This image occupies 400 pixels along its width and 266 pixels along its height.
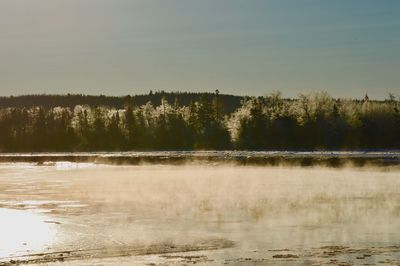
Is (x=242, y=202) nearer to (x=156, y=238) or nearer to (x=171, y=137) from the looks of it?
(x=156, y=238)

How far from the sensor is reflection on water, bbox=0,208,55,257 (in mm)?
26688

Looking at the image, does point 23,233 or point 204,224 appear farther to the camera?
point 204,224

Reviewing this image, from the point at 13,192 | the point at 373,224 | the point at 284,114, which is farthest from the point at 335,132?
the point at 373,224

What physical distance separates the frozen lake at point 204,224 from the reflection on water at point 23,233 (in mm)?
46

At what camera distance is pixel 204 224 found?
31969 mm

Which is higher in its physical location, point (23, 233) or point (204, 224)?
point (204, 224)

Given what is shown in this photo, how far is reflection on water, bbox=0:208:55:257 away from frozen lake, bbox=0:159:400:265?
46mm

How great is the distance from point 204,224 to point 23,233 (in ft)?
25.9

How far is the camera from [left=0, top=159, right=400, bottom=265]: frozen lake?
24422 mm

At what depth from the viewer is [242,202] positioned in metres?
40.8

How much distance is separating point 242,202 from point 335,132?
408 ft

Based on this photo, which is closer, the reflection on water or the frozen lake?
the frozen lake

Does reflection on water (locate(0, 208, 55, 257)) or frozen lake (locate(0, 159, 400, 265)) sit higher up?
frozen lake (locate(0, 159, 400, 265))

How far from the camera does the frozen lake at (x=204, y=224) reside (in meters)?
24.4
